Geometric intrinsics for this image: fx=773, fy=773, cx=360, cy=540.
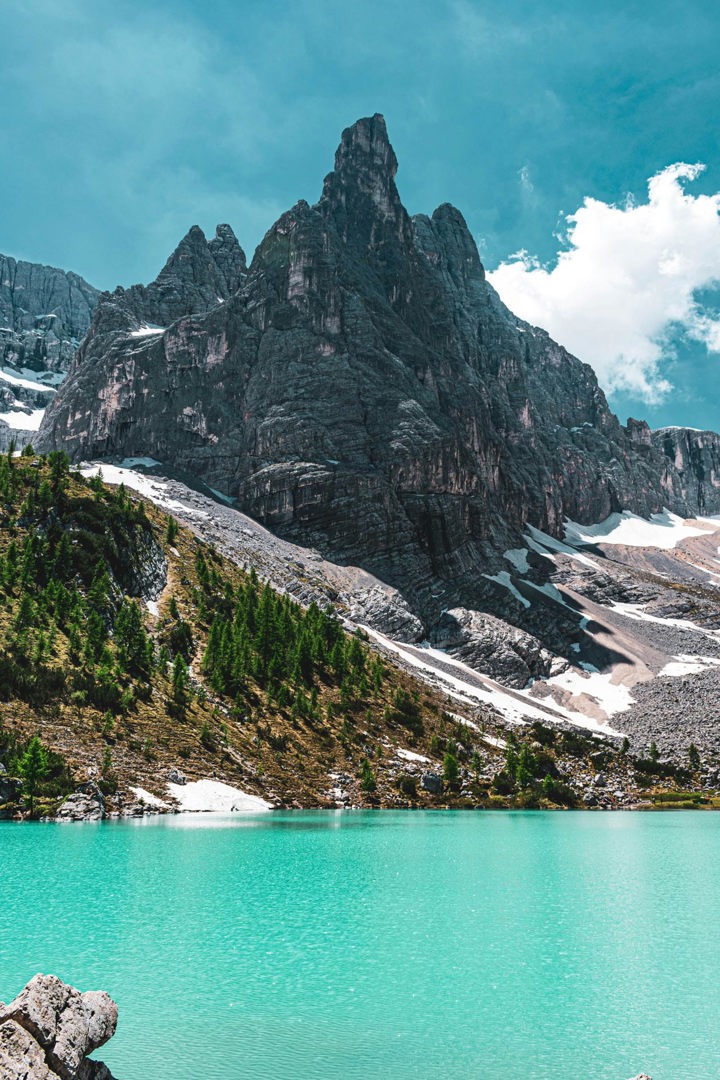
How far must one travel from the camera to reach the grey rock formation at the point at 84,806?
5522 cm

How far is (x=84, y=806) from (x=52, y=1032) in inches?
1913

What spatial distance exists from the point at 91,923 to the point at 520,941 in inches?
541

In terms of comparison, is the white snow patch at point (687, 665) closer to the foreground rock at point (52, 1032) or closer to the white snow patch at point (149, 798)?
the white snow patch at point (149, 798)

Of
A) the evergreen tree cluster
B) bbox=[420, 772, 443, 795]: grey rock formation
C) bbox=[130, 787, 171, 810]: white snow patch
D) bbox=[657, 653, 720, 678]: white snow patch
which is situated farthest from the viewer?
bbox=[657, 653, 720, 678]: white snow patch

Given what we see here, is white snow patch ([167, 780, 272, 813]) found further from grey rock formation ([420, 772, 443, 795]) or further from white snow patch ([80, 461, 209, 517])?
white snow patch ([80, 461, 209, 517])

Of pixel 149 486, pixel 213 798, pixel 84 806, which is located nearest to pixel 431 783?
pixel 213 798

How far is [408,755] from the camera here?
315 feet

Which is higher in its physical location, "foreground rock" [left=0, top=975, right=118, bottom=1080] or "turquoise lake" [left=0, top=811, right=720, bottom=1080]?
"foreground rock" [left=0, top=975, right=118, bottom=1080]

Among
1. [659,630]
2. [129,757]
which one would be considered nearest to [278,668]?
[129,757]

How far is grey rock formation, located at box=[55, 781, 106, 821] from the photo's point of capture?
2174 inches

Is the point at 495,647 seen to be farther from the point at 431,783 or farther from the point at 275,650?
the point at 431,783

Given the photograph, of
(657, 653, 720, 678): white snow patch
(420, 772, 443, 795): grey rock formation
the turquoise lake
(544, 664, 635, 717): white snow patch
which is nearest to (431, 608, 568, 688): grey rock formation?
(544, 664, 635, 717): white snow patch

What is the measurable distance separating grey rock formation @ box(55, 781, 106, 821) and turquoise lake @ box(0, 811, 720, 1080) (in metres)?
10.1

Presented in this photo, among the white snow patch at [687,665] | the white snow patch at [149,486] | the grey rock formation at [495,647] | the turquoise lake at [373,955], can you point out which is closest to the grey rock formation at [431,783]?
the turquoise lake at [373,955]
